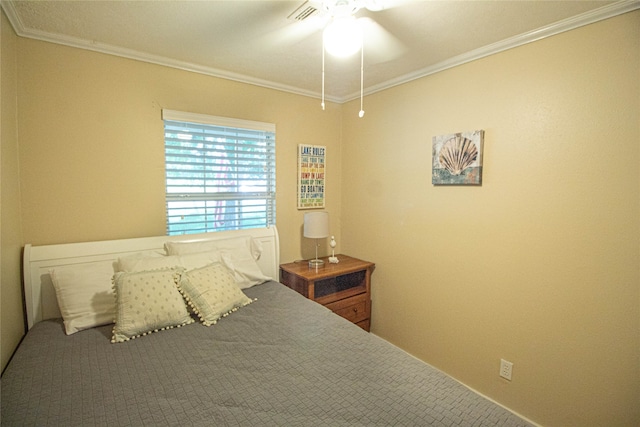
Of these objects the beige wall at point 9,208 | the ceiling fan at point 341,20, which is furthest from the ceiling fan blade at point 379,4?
the beige wall at point 9,208

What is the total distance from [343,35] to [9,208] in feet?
6.49

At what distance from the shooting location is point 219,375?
50.3 inches

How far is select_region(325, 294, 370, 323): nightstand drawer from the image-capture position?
108 inches

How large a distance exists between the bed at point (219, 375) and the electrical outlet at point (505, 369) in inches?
41.7

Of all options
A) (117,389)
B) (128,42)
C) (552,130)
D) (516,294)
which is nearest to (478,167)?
(552,130)

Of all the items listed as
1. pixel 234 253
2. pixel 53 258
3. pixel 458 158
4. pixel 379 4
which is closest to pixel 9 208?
pixel 53 258

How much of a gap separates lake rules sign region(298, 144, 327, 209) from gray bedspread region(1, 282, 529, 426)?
160 centimetres

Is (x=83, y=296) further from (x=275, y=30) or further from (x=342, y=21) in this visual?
(x=342, y=21)

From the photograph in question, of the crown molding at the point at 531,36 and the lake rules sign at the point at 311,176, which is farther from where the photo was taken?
the lake rules sign at the point at 311,176

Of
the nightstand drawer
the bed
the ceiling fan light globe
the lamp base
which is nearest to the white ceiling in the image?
the ceiling fan light globe

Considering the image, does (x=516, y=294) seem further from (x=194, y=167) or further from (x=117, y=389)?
(x=194, y=167)

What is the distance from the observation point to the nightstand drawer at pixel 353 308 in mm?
2744

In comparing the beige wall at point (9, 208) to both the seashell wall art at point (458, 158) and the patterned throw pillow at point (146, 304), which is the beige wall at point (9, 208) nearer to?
the patterned throw pillow at point (146, 304)

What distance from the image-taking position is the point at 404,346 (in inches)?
108
